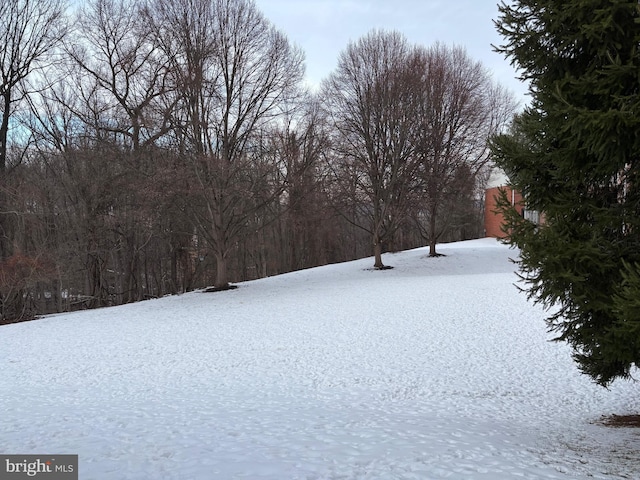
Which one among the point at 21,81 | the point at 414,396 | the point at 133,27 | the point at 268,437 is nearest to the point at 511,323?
the point at 414,396

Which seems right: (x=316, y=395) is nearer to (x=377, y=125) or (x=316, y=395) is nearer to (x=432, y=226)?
(x=377, y=125)

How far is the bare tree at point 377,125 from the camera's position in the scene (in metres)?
A: 21.0

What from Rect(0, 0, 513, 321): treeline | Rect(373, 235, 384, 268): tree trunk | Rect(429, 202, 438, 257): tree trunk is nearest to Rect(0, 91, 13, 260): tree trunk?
Rect(0, 0, 513, 321): treeline

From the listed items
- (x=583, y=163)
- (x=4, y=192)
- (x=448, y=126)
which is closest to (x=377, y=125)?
(x=448, y=126)

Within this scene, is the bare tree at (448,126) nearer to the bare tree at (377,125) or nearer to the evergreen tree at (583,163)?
the bare tree at (377,125)

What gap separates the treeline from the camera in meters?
17.6

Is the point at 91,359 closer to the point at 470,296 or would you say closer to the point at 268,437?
the point at 268,437

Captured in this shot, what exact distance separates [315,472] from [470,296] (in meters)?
12.6

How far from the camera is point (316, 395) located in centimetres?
686

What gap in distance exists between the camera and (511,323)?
11297mm

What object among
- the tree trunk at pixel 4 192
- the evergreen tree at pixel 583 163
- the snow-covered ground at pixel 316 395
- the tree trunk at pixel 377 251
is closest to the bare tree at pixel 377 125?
the tree trunk at pixel 377 251

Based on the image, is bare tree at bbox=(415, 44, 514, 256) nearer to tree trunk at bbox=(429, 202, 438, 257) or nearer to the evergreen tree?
tree trunk at bbox=(429, 202, 438, 257)

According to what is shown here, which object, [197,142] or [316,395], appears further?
[197,142]

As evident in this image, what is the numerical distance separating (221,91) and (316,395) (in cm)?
1512
